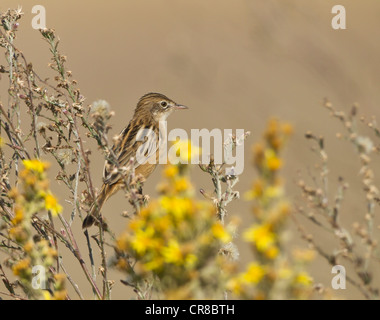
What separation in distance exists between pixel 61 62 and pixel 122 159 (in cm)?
136

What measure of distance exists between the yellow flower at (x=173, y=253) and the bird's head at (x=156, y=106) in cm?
465

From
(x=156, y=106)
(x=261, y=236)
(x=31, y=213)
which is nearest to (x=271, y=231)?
(x=261, y=236)

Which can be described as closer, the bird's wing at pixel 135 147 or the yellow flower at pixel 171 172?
the yellow flower at pixel 171 172

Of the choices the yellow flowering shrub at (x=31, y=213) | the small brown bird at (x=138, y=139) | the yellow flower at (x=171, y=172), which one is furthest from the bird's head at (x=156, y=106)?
the yellow flower at (x=171, y=172)

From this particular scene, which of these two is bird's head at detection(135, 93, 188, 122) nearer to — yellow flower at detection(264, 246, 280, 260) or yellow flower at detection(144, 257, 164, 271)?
yellow flower at detection(144, 257, 164, 271)

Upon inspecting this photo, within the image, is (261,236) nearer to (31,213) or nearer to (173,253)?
(173,253)

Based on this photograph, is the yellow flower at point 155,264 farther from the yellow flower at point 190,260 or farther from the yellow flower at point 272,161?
the yellow flower at point 272,161

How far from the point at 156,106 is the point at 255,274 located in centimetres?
492

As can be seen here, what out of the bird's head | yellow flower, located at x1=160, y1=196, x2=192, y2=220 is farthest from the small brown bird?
yellow flower, located at x1=160, y1=196, x2=192, y2=220

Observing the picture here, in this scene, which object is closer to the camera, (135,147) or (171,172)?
(171,172)

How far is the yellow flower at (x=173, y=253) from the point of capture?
1.83m

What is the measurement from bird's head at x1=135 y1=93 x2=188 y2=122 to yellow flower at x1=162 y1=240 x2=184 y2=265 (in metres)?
4.65

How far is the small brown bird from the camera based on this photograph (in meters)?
4.87

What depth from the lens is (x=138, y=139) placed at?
17.1 ft
